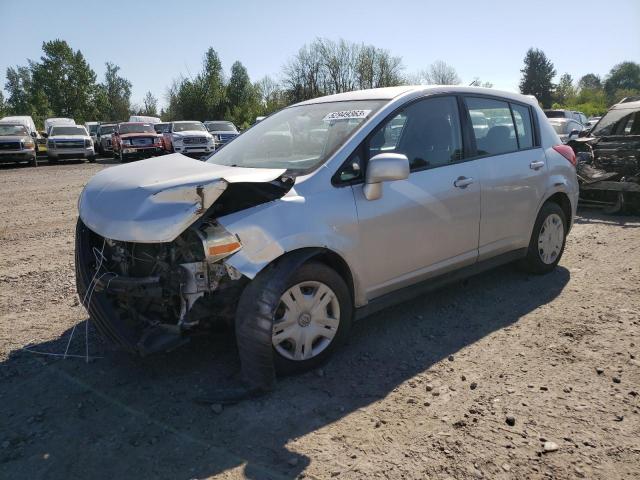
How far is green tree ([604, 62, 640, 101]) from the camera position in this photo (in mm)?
90125

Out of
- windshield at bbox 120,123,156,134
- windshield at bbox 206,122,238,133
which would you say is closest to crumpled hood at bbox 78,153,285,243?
windshield at bbox 120,123,156,134

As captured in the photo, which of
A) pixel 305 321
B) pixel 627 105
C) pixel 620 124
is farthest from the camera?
pixel 627 105

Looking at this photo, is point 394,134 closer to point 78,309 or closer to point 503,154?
point 503,154

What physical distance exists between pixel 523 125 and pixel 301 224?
294 centimetres

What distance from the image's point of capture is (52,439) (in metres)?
2.68

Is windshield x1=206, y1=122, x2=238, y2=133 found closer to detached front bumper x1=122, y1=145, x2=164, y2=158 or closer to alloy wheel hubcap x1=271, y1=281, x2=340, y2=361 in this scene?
detached front bumper x1=122, y1=145, x2=164, y2=158

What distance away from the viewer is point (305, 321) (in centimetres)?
322

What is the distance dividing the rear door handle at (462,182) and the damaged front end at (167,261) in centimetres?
153

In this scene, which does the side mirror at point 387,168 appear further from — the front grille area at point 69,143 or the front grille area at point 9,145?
the front grille area at point 69,143

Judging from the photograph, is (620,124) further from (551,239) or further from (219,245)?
(219,245)

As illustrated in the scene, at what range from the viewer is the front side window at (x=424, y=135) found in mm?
3682

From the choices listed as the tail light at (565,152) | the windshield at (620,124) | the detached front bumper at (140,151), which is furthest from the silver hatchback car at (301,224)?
the detached front bumper at (140,151)

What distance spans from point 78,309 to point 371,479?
3.22 meters

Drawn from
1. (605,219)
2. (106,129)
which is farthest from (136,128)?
(605,219)
